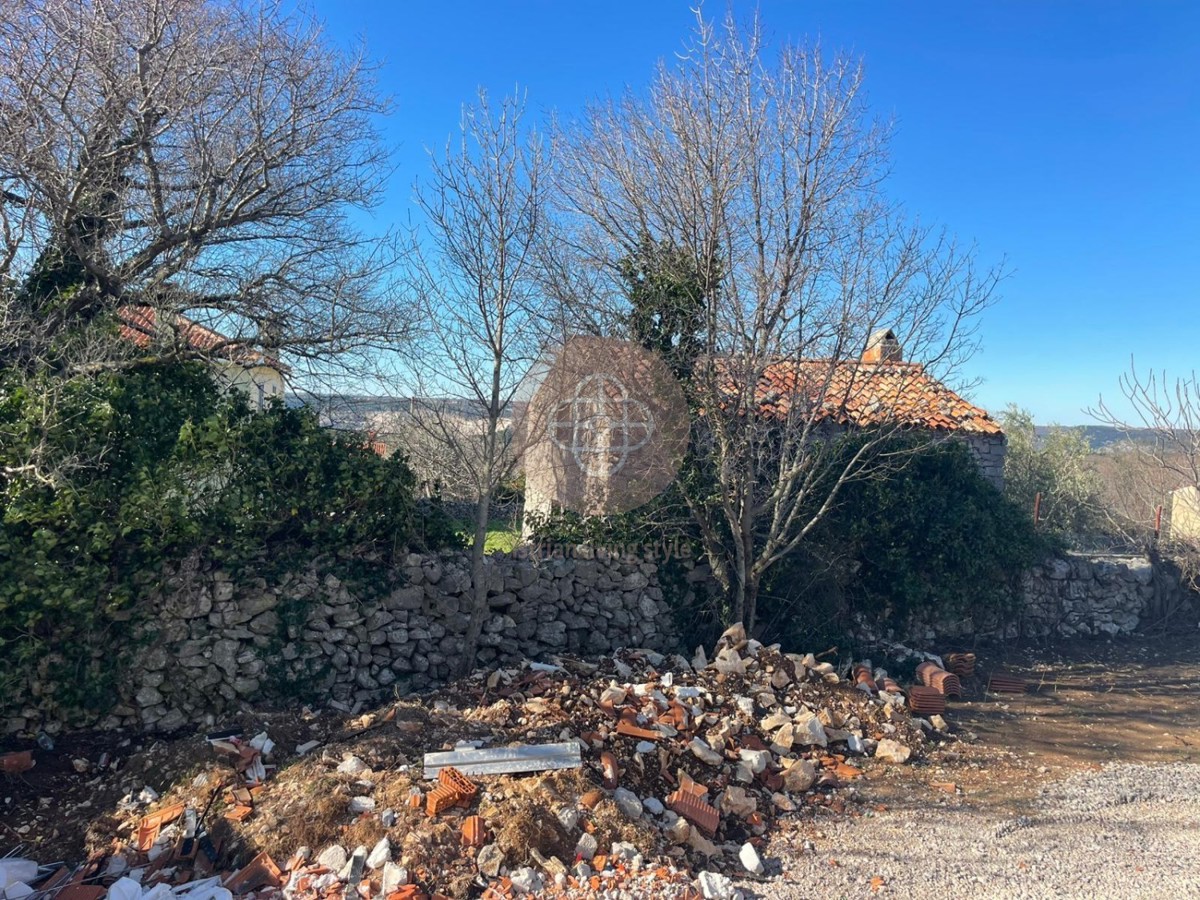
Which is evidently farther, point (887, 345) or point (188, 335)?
point (887, 345)

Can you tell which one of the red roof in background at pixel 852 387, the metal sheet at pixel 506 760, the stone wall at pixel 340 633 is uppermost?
the red roof in background at pixel 852 387

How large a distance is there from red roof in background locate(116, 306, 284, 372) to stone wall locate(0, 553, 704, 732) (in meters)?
2.25

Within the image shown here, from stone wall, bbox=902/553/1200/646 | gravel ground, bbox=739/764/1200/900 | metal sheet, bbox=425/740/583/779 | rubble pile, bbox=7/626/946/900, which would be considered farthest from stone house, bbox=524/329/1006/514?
gravel ground, bbox=739/764/1200/900

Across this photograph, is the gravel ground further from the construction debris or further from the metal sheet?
the construction debris

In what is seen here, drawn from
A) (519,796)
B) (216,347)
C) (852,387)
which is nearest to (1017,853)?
(519,796)

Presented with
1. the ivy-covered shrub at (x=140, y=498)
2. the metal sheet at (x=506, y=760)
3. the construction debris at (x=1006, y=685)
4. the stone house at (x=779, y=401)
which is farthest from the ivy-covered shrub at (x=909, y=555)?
the ivy-covered shrub at (x=140, y=498)

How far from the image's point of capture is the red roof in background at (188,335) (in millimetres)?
6973

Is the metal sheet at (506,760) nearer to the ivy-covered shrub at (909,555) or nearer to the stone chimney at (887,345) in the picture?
the ivy-covered shrub at (909,555)

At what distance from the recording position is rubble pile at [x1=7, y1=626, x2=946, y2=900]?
4082mm

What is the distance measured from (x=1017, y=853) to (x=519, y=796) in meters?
3.18

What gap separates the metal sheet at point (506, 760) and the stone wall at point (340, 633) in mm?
1883

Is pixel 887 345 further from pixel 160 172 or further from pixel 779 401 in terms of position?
pixel 160 172

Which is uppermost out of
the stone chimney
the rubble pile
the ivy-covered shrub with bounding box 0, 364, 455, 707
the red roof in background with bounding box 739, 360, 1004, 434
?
the stone chimney

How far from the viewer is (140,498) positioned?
592cm
